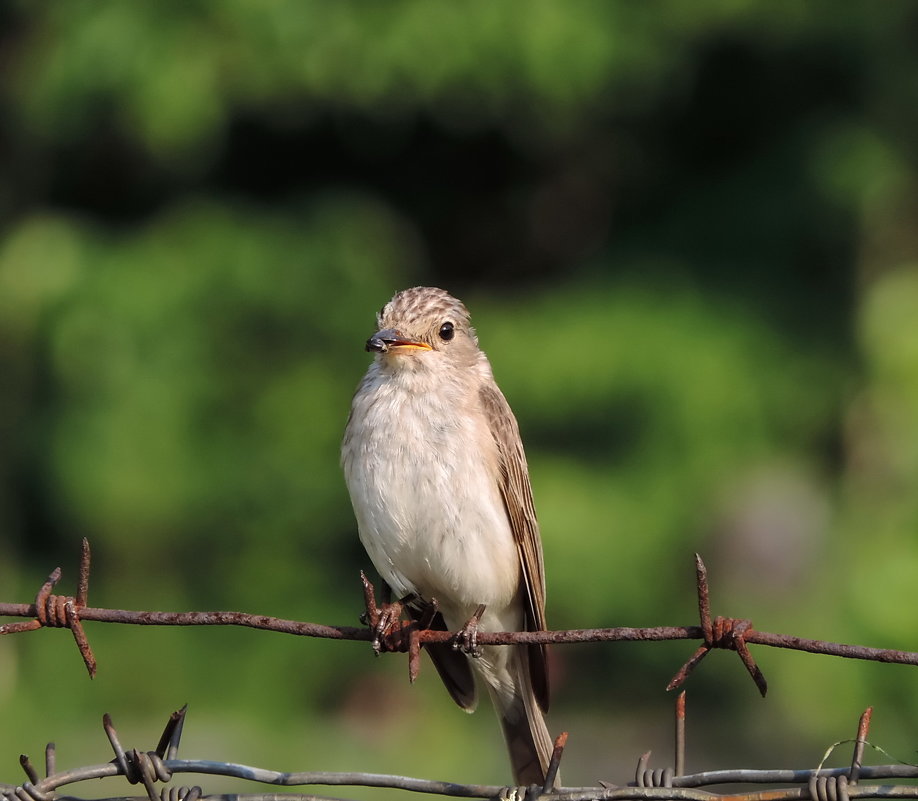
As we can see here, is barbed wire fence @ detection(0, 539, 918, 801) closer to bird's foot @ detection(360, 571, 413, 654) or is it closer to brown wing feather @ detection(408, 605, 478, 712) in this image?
bird's foot @ detection(360, 571, 413, 654)

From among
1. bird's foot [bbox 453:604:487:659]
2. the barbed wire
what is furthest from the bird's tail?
the barbed wire

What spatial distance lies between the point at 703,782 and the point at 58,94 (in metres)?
6.62

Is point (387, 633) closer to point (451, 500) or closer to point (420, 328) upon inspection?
point (451, 500)

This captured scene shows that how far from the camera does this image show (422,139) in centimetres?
934

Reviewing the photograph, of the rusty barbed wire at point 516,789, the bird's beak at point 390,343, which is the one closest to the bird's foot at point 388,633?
the rusty barbed wire at point 516,789

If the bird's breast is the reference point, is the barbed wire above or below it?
below

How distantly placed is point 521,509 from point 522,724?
2.37ft

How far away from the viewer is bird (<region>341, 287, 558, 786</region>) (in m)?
4.29

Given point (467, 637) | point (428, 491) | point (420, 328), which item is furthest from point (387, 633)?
point (420, 328)

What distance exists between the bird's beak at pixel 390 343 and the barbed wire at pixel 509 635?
1386mm

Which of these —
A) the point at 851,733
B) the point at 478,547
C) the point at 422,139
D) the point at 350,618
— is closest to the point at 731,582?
the point at 851,733

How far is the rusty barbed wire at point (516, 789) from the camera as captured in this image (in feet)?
8.51

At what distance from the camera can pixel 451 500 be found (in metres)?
4.31

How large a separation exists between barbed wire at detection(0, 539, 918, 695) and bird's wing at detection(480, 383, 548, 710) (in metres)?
1.32
